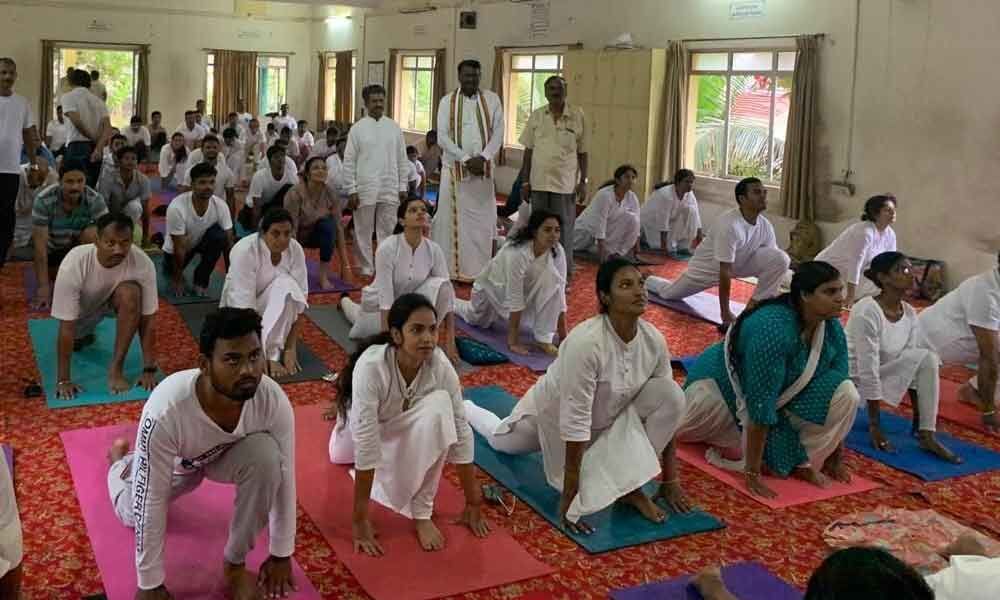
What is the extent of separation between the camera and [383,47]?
17656 mm

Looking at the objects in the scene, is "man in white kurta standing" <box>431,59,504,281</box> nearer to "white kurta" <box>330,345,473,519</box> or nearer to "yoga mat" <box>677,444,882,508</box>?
"yoga mat" <box>677,444,882,508</box>

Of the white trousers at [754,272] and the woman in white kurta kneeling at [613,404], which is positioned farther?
the white trousers at [754,272]

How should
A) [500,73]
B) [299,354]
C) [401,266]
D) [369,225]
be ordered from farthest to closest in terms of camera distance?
1. [500,73]
2. [369,225]
3. [299,354]
4. [401,266]

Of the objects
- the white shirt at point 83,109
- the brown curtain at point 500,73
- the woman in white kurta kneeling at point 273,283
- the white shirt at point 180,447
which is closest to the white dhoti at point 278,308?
the woman in white kurta kneeling at point 273,283

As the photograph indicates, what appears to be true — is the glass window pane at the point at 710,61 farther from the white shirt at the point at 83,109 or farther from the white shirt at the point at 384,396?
the white shirt at the point at 384,396

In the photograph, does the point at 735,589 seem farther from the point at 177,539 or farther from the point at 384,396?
the point at 177,539

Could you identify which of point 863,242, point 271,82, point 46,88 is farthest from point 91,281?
point 271,82

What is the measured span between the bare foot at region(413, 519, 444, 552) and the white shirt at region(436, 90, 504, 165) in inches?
177

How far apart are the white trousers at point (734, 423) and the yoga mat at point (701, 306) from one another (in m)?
2.57

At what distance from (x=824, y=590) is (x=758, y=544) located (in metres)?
2.24

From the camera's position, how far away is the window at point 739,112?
9.99 meters

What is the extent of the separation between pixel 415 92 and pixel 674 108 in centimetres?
755

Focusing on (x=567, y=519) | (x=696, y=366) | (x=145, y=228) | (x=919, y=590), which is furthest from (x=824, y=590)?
(x=145, y=228)

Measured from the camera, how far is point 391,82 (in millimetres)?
17266
